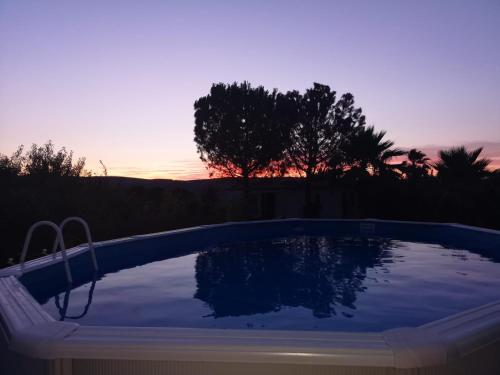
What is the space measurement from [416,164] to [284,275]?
1692cm

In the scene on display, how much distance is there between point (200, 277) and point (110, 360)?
6.69 metres

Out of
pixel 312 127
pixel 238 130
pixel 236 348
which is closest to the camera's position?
pixel 236 348

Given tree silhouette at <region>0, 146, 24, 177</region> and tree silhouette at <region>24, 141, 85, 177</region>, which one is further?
tree silhouette at <region>24, 141, 85, 177</region>

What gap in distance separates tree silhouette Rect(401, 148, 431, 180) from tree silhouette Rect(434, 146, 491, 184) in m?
2.00

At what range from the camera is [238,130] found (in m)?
27.9

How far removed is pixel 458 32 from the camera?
13289 mm

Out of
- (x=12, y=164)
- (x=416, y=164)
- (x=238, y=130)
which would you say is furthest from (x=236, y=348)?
(x=238, y=130)

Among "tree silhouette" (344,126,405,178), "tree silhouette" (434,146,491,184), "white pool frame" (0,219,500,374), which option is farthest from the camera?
"tree silhouette" (344,126,405,178)

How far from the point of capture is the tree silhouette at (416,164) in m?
22.5

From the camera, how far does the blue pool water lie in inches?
236

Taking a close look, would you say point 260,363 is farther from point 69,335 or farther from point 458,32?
point 458,32

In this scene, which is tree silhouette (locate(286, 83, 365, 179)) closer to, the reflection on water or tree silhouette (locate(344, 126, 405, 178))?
tree silhouette (locate(344, 126, 405, 178))

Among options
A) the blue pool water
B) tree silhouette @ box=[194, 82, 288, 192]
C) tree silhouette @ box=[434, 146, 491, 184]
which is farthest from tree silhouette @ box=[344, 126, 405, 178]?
the blue pool water

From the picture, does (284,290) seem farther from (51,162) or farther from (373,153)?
(373,153)
